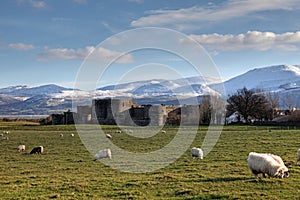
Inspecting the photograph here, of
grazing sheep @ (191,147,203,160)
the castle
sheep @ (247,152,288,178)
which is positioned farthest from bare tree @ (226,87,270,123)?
sheep @ (247,152,288,178)

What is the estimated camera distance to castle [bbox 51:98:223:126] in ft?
333

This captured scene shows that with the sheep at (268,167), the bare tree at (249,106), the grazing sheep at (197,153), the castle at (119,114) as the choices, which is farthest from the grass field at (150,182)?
the bare tree at (249,106)

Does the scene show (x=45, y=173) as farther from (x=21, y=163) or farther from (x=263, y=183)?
(x=263, y=183)

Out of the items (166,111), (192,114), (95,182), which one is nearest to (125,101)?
(166,111)

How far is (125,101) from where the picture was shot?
109 m

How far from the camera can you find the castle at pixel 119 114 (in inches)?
3994

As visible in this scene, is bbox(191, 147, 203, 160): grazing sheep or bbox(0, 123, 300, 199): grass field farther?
bbox(191, 147, 203, 160): grazing sheep

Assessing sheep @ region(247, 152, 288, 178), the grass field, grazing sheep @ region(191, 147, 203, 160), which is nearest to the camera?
the grass field

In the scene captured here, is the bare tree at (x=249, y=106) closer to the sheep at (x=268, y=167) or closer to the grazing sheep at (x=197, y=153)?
the grazing sheep at (x=197, y=153)

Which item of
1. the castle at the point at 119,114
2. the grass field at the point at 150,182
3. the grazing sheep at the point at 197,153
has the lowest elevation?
the grass field at the point at 150,182

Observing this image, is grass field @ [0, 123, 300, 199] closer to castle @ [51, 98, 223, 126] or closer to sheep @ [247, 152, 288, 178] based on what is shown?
sheep @ [247, 152, 288, 178]

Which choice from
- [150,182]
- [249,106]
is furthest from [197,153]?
[249,106]

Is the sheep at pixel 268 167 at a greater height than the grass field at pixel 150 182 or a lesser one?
greater

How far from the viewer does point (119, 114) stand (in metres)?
106
